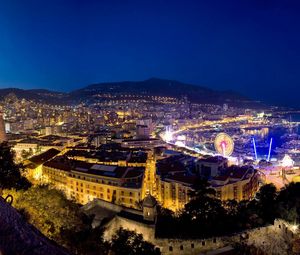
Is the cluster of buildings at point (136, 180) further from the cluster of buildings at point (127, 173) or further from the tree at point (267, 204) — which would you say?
the tree at point (267, 204)

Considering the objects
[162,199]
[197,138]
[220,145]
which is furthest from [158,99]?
[162,199]

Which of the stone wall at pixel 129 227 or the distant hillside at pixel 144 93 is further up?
the distant hillside at pixel 144 93

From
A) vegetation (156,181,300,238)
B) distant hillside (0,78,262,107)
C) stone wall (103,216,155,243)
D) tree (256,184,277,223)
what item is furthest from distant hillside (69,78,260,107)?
stone wall (103,216,155,243)

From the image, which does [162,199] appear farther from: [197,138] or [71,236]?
[197,138]

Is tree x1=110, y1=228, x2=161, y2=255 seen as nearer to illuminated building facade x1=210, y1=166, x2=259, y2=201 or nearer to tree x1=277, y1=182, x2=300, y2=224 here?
tree x1=277, y1=182, x2=300, y2=224

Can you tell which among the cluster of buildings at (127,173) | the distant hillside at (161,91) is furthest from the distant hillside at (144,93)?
the cluster of buildings at (127,173)

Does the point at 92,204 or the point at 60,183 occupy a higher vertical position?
the point at 92,204
